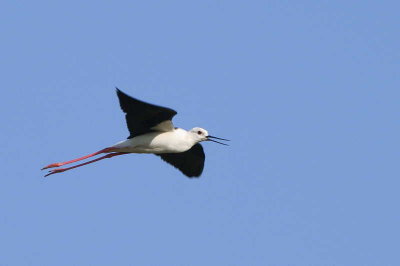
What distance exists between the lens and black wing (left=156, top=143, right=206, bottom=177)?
1792 centimetres

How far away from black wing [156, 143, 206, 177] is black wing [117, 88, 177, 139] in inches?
64.9

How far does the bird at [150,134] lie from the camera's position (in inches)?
616

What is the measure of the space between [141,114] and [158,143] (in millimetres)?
780

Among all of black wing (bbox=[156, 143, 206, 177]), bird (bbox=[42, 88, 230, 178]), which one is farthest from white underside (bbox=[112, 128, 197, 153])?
black wing (bbox=[156, 143, 206, 177])

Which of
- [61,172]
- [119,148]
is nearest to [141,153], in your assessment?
[119,148]

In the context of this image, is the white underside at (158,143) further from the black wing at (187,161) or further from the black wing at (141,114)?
the black wing at (187,161)

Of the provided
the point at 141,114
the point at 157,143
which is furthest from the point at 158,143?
the point at 141,114

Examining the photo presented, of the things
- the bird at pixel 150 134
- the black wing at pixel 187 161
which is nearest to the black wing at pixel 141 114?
the bird at pixel 150 134

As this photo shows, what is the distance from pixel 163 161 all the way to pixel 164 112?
2.42m

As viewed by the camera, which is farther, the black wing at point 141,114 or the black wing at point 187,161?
the black wing at point 187,161

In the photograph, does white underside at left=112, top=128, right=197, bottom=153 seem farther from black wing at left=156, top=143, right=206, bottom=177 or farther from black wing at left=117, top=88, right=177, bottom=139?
black wing at left=156, top=143, right=206, bottom=177

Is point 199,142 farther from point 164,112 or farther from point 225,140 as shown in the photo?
point 164,112

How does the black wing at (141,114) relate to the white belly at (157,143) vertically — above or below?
above

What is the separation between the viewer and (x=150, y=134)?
16.5 metres
